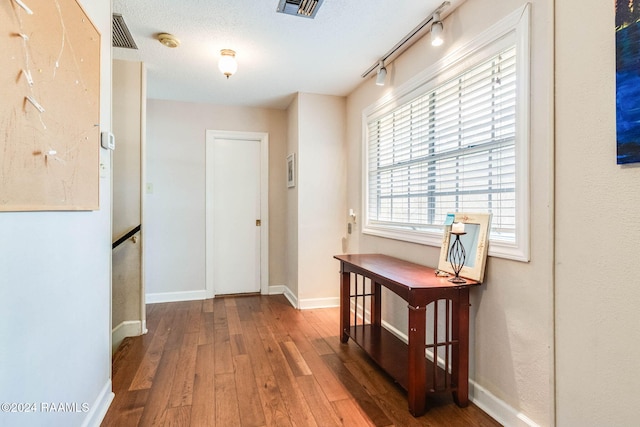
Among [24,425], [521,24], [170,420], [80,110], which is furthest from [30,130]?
[521,24]

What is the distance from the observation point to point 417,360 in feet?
5.71

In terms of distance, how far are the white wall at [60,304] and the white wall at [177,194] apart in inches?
79.6

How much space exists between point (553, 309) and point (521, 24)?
1.34 meters

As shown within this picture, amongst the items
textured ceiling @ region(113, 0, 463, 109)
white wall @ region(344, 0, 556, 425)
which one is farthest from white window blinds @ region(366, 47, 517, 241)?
textured ceiling @ region(113, 0, 463, 109)

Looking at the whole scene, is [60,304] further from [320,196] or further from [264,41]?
[320,196]

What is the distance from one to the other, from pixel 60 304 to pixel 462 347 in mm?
1950

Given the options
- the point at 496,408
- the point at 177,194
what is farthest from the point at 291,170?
the point at 496,408

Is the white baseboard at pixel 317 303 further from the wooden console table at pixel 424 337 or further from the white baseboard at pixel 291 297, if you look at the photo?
the wooden console table at pixel 424 337

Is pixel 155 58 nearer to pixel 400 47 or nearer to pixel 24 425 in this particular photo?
pixel 400 47

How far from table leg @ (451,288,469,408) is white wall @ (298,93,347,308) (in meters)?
2.00

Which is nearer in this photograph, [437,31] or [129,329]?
[437,31]

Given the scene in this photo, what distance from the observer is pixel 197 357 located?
245 centimetres

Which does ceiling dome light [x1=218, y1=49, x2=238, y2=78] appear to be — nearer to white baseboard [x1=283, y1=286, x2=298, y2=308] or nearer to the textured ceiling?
the textured ceiling

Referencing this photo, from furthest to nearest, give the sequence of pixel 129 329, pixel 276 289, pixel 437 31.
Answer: pixel 276 289 < pixel 129 329 < pixel 437 31
